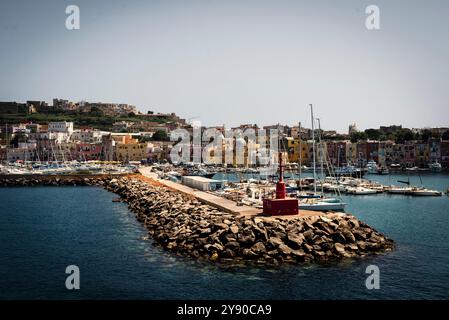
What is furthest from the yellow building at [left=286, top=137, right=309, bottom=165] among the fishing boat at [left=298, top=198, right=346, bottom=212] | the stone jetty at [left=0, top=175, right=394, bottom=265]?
the stone jetty at [left=0, top=175, right=394, bottom=265]

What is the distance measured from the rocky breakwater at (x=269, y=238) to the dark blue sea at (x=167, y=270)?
3.03ft

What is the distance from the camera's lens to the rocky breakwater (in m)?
21.3

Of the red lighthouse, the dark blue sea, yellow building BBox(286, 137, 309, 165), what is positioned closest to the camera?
the dark blue sea

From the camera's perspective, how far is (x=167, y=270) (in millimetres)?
19688

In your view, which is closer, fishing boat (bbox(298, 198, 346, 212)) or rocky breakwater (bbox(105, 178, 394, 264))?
rocky breakwater (bbox(105, 178, 394, 264))

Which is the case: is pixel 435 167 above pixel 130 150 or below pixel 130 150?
below

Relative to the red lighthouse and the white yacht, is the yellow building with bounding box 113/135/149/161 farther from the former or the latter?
the red lighthouse

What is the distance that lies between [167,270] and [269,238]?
492 cm

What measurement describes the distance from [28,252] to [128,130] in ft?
395

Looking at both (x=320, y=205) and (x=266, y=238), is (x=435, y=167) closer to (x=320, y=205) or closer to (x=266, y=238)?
(x=320, y=205)

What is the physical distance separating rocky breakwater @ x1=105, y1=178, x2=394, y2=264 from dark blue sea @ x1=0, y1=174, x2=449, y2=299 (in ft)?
3.03

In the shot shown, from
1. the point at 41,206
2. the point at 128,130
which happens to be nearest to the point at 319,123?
the point at 41,206

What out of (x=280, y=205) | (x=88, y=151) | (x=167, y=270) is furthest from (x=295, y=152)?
(x=167, y=270)

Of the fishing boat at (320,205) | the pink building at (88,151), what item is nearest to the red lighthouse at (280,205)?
the fishing boat at (320,205)
